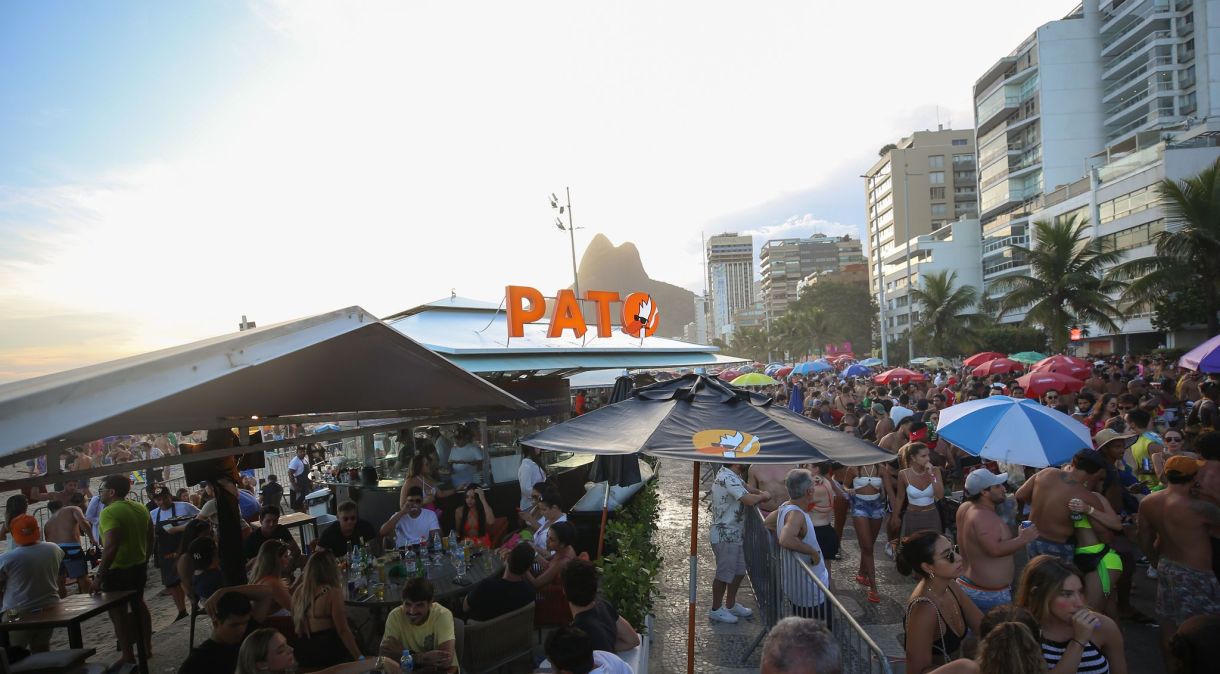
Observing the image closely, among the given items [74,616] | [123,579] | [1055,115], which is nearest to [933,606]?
[74,616]

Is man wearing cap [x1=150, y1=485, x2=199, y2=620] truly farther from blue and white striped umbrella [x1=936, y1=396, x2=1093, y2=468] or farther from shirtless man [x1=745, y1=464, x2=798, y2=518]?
blue and white striped umbrella [x1=936, y1=396, x2=1093, y2=468]

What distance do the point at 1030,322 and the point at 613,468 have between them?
2905 centimetres

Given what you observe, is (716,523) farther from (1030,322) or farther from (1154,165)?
(1154,165)

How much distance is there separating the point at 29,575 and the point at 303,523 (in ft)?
10.7

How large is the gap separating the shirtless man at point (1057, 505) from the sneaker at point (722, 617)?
270cm

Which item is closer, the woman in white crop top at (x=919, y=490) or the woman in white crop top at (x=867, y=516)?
the woman in white crop top at (x=919, y=490)

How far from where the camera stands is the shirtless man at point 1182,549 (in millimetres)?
4137

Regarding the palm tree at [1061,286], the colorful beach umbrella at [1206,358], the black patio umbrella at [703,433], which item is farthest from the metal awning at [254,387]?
the palm tree at [1061,286]

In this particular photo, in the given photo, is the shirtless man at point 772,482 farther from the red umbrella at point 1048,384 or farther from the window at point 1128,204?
the window at point 1128,204

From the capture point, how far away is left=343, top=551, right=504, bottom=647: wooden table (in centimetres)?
504

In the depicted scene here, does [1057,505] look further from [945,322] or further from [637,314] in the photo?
[945,322]

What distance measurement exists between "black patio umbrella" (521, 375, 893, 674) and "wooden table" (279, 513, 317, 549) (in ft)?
18.5

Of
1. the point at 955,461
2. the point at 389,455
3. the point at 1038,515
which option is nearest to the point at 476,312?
the point at 389,455

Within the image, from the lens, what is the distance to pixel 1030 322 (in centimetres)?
2866
